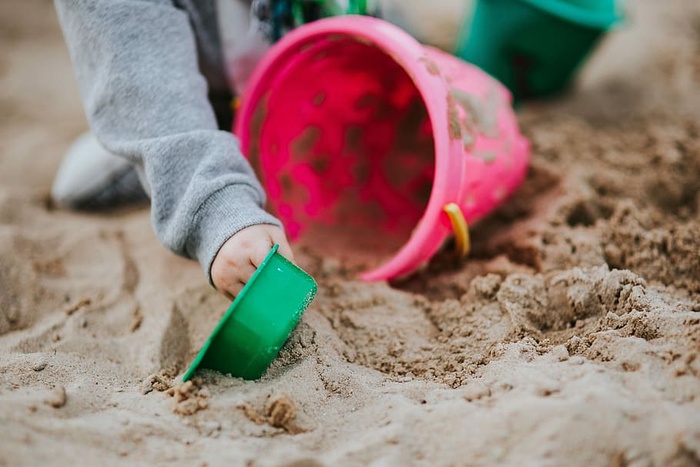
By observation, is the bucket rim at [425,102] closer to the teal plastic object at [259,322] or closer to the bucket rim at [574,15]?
the teal plastic object at [259,322]

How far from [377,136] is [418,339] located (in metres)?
0.63

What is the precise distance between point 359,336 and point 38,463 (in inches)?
18.3

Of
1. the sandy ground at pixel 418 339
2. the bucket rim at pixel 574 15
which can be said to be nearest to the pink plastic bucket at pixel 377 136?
the sandy ground at pixel 418 339

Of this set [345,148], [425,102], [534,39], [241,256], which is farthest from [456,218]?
[534,39]

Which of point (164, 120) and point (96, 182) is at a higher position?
point (164, 120)

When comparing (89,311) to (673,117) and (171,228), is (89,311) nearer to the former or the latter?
(171,228)

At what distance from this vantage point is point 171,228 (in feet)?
2.94

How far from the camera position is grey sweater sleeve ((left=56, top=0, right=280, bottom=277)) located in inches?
34.6

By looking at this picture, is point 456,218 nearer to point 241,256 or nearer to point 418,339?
point 418,339

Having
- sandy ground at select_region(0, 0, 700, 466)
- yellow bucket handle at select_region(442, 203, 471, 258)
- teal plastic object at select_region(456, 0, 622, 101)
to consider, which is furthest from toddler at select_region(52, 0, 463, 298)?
teal plastic object at select_region(456, 0, 622, 101)

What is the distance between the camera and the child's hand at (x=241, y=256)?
832 millimetres

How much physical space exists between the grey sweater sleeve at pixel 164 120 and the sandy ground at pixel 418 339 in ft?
0.61

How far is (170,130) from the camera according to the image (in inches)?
36.8

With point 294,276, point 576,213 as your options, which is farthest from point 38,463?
point 576,213
